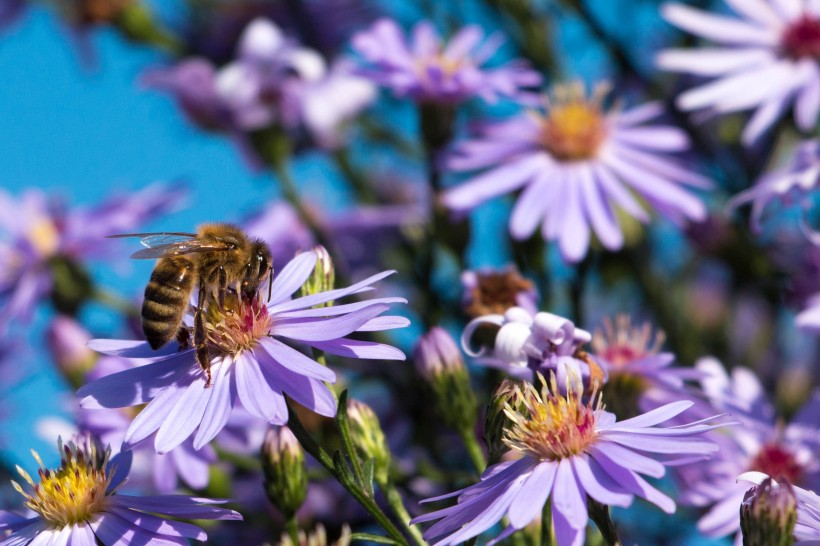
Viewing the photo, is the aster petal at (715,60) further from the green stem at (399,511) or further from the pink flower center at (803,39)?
the green stem at (399,511)

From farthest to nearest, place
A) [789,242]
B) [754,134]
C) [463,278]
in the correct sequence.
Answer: [789,242], [754,134], [463,278]

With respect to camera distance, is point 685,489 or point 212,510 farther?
point 685,489

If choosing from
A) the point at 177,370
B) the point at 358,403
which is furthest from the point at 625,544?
the point at 177,370

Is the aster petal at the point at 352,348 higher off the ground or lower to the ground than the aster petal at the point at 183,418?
higher

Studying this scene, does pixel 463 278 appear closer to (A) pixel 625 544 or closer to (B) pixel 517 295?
(B) pixel 517 295

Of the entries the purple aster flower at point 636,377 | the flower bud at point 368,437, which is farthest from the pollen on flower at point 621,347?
the flower bud at point 368,437

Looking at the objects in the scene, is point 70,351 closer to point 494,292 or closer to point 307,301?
point 494,292
